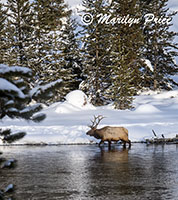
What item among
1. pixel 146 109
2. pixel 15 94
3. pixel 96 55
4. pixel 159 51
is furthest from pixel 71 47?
pixel 15 94

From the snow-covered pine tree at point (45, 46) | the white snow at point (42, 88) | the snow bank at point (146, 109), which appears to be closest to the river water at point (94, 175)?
the white snow at point (42, 88)

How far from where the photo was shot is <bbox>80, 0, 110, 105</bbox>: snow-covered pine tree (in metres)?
46.8

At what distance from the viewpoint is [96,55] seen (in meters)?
47.5

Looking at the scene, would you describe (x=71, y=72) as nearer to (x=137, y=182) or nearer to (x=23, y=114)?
(x=137, y=182)

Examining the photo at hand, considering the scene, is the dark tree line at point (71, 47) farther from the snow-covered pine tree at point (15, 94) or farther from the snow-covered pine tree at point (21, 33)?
the snow-covered pine tree at point (15, 94)

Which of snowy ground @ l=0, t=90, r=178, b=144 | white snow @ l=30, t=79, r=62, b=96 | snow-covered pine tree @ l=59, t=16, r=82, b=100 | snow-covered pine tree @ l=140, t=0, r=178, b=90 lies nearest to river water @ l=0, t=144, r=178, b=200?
white snow @ l=30, t=79, r=62, b=96

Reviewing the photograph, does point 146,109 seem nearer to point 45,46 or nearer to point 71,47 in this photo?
point 45,46

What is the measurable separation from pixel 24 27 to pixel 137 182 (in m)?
36.3

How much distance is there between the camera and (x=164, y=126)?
29.5 m

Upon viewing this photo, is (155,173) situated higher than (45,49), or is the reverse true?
(45,49)

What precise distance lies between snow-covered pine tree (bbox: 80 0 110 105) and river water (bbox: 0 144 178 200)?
25599 mm

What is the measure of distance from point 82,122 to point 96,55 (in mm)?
17937

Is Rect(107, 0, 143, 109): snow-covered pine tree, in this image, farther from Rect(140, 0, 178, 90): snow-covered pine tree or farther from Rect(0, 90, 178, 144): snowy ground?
Rect(0, 90, 178, 144): snowy ground

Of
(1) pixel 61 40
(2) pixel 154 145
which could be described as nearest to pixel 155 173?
(2) pixel 154 145
